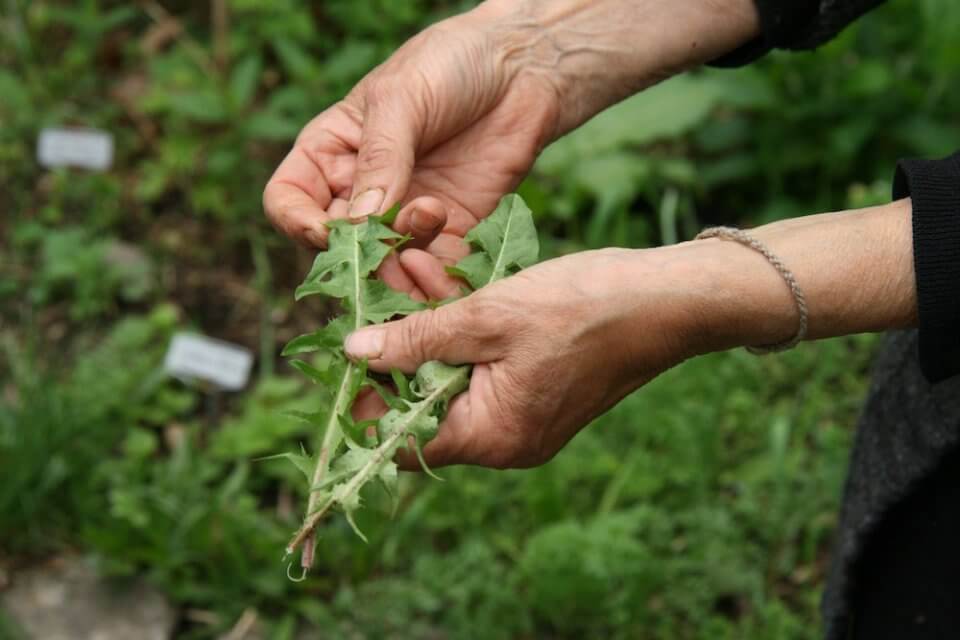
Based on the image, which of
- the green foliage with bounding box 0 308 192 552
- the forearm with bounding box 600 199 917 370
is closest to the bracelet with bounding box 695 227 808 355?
the forearm with bounding box 600 199 917 370

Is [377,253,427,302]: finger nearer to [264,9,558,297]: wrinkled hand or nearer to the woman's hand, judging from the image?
[264,9,558,297]: wrinkled hand

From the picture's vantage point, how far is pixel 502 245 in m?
1.69

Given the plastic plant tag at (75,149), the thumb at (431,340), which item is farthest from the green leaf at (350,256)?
the plastic plant tag at (75,149)

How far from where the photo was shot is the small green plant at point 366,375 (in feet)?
4.78

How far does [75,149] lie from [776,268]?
2.62m

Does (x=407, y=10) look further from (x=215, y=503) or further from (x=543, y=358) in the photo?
(x=543, y=358)

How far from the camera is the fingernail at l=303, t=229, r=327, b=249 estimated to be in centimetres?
170

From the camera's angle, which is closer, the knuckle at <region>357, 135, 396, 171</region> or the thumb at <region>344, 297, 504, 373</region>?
the thumb at <region>344, 297, 504, 373</region>

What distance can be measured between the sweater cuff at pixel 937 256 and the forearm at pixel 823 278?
0.09 ft

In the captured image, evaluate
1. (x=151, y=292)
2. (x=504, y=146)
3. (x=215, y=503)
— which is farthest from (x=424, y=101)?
(x=151, y=292)

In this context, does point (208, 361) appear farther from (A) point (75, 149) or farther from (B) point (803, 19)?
(B) point (803, 19)

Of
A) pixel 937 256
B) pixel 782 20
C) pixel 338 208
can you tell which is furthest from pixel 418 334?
pixel 782 20

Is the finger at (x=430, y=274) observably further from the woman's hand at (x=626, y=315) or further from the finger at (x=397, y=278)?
the woman's hand at (x=626, y=315)

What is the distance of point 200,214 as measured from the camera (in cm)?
359
